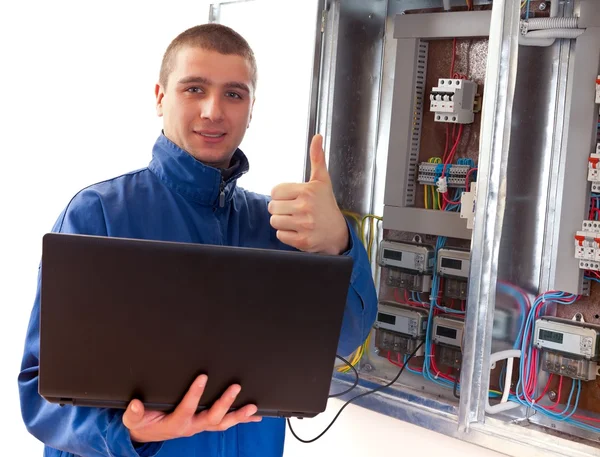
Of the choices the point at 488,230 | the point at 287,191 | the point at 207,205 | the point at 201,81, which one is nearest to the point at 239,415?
the point at 287,191

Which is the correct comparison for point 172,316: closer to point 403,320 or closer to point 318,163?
point 318,163

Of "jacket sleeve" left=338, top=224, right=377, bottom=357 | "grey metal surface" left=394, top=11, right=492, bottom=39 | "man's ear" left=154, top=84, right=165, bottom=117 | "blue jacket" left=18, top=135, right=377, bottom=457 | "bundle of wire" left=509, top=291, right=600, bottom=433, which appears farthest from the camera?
"grey metal surface" left=394, top=11, right=492, bottom=39

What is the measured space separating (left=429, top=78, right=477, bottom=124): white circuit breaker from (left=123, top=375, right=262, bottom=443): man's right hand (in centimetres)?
156

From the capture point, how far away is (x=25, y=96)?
3.56 metres

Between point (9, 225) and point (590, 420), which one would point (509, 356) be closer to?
point (590, 420)

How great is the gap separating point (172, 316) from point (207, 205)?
56 centimetres

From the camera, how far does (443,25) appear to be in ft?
8.36

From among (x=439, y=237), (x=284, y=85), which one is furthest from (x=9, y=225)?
(x=439, y=237)

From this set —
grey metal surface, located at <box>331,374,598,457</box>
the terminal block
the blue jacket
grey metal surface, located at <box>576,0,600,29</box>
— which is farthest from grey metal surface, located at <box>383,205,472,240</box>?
the blue jacket

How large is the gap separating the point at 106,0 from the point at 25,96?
2.06 ft

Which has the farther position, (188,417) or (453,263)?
(453,263)

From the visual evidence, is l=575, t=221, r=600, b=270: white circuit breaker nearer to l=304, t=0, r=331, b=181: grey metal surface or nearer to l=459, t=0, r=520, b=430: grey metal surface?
l=459, t=0, r=520, b=430: grey metal surface

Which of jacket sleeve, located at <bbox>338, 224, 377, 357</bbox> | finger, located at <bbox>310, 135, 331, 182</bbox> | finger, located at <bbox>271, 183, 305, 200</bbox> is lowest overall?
jacket sleeve, located at <bbox>338, 224, 377, 357</bbox>

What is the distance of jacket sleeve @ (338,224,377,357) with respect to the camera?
159cm
